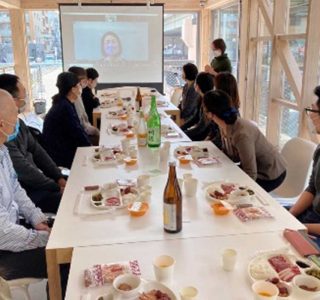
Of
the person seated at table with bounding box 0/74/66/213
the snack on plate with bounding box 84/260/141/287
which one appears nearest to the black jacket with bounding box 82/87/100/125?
the person seated at table with bounding box 0/74/66/213

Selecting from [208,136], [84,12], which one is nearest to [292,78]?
[208,136]

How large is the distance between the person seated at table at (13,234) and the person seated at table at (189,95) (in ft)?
8.98

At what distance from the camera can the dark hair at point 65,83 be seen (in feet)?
10.6

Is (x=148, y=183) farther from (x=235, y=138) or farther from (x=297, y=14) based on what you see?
(x=297, y=14)

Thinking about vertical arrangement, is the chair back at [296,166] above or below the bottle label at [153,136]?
below

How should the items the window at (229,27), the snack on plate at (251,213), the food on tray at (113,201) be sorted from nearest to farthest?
the snack on plate at (251,213), the food on tray at (113,201), the window at (229,27)

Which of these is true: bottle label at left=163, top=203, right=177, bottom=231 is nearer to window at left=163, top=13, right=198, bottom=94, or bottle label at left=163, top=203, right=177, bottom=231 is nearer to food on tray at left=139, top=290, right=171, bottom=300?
food on tray at left=139, top=290, right=171, bottom=300

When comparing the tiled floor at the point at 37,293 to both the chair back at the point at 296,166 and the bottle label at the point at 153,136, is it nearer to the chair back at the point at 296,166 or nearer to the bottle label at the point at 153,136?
the bottle label at the point at 153,136

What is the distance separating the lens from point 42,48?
8.05 metres

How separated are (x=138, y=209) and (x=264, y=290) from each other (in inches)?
26.8

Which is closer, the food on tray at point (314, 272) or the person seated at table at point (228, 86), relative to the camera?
the food on tray at point (314, 272)

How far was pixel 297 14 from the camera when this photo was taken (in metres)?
4.51

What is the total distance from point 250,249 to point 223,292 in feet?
0.91

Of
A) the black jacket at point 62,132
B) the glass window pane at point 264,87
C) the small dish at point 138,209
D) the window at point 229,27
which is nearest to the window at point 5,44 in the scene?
the window at point 229,27
